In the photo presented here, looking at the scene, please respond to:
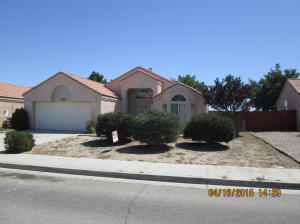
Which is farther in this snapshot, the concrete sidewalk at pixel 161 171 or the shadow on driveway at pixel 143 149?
the shadow on driveway at pixel 143 149

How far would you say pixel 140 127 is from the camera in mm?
11594

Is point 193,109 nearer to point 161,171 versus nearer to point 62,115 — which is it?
point 62,115

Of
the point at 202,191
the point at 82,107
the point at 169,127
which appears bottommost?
the point at 202,191

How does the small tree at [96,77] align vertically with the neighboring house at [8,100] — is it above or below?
above

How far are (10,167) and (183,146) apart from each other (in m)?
7.61

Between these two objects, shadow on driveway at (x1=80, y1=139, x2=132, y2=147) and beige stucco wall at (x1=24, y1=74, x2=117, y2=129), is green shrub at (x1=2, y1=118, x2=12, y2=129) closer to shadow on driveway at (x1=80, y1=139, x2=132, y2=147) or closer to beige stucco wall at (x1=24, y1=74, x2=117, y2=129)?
beige stucco wall at (x1=24, y1=74, x2=117, y2=129)

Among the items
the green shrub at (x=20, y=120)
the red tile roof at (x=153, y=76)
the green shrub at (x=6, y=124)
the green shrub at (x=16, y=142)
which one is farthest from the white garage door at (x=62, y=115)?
the green shrub at (x=16, y=142)

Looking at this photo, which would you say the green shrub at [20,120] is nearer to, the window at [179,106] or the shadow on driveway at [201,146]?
the window at [179,106]

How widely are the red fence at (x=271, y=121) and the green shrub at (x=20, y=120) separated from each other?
744 inches

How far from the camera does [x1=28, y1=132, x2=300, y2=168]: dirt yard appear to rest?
30.5 feet

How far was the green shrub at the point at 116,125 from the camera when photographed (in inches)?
515

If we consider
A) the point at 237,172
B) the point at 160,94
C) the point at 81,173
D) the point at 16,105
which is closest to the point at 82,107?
the point at 160,94

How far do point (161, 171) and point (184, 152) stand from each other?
346 cm

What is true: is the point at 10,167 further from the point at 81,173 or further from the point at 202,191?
the point at 202,191
